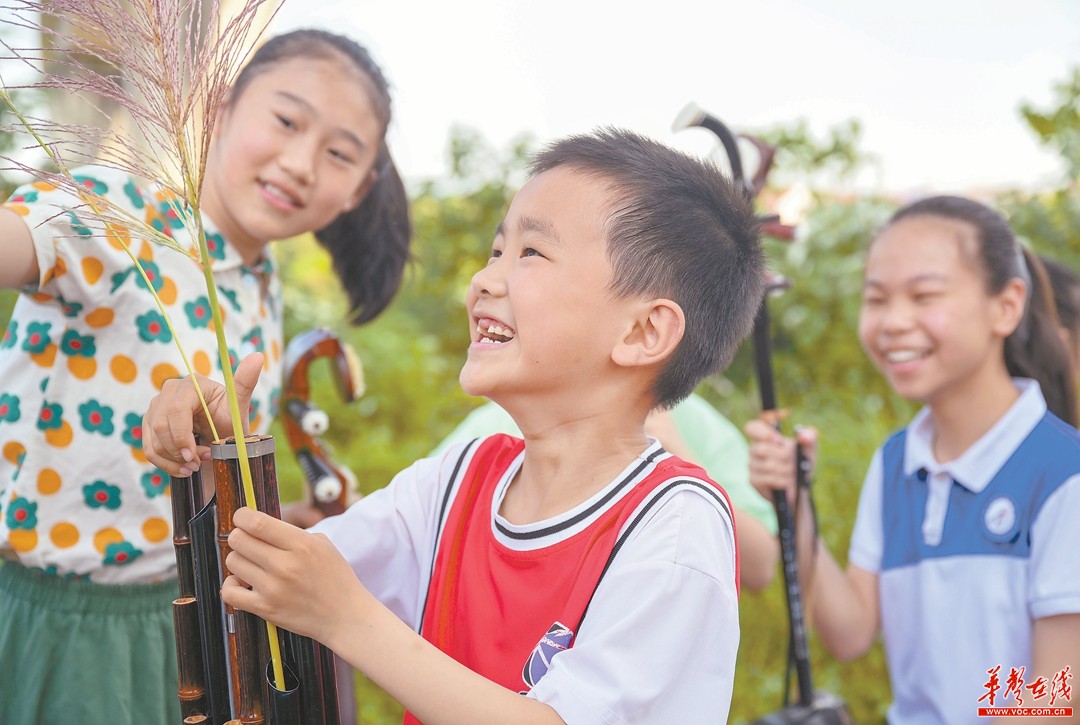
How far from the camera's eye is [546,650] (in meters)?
1.09

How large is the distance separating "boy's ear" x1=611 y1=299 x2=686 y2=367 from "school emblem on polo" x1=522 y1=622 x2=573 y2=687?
35cm

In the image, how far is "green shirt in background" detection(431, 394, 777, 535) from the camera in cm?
219

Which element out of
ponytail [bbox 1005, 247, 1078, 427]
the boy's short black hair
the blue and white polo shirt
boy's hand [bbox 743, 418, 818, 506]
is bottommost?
the blue and white polo shirt

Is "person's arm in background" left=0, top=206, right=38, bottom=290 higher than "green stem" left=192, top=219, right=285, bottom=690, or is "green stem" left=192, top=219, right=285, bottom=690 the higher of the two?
"person's arm in background" left=0, top=206, right=38, bottom=290

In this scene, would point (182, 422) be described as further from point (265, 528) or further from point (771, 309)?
point (771, 309)

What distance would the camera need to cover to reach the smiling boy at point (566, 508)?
3.24 feet

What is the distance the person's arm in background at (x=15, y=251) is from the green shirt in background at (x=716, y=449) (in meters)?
1.02

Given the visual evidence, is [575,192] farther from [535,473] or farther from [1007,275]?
[1007,275]

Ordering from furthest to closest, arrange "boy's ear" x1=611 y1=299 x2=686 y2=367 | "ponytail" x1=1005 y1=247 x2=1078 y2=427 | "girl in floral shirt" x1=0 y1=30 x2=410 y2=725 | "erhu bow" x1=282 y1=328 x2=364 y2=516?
"ponytail" x1=1005 y1=247 x2=1078 y2=427 < "erhu bow" x1=282 y1=328 x2=364 y2=516 < "girl in floral shirt" x1=0 y1=30 x2=410 y2=725 < "boy's ear" x1=611 y1=299 x2=686 y2=367

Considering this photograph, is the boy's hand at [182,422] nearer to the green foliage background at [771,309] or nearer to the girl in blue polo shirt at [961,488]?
the girl in blue polo shirt at [961,488]

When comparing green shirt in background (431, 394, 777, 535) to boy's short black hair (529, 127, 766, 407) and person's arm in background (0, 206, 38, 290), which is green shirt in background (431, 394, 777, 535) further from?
person's arm in background (0, 206, 38, 290)

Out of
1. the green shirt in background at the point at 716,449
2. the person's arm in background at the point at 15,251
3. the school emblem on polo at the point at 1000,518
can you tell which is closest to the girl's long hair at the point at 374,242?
the green shirt in background at the point at 716,449

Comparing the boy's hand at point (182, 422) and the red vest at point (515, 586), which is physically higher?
the boy's hand at point (182, 422)

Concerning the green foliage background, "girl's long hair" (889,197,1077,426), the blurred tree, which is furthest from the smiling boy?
the blurred tree
